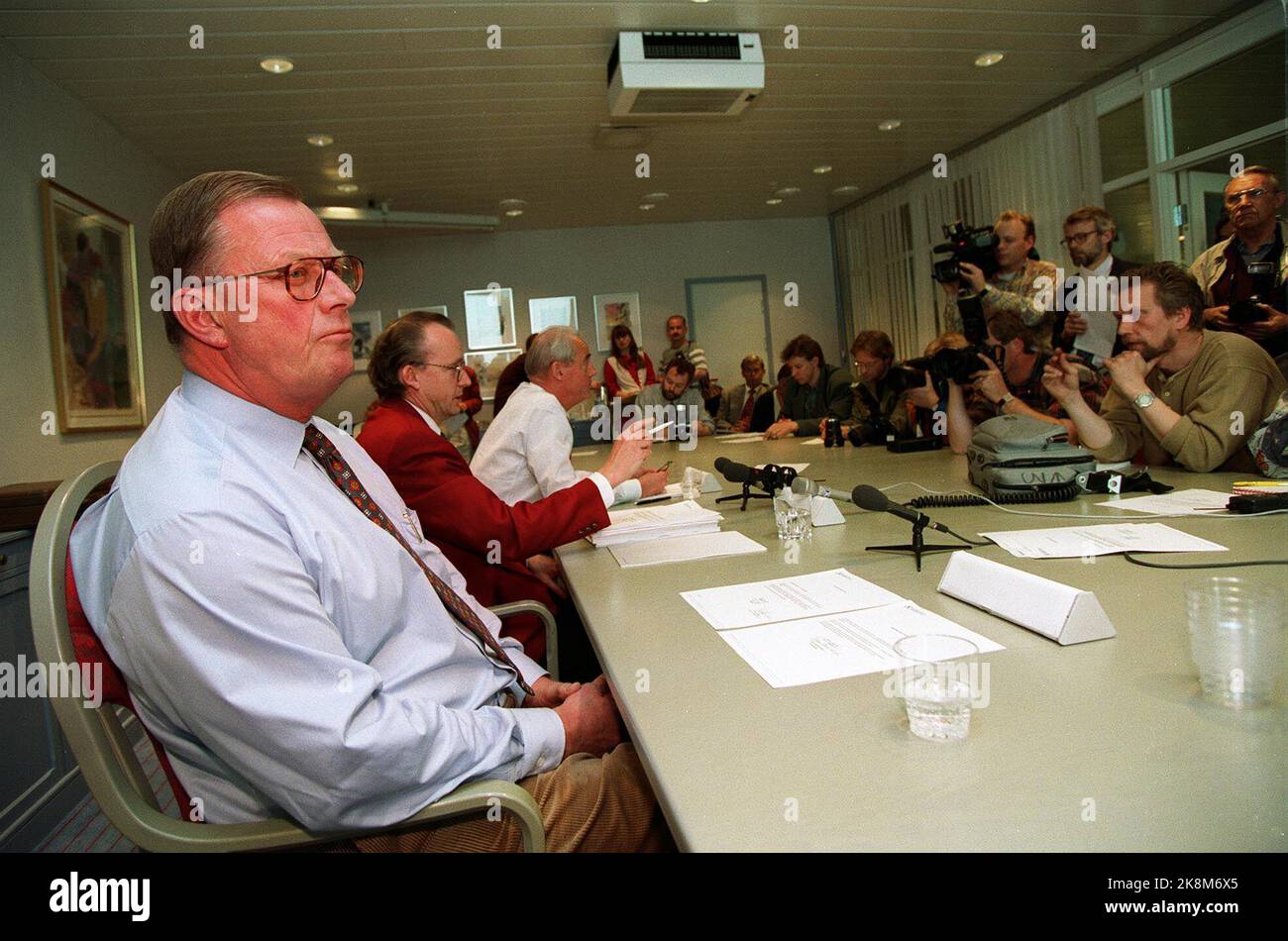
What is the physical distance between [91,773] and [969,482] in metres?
2.03

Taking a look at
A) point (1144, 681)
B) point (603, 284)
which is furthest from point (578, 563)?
point (603, 284)

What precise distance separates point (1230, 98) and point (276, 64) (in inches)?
202

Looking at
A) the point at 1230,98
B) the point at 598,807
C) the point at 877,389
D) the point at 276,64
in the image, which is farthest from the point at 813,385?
the point at 598,807

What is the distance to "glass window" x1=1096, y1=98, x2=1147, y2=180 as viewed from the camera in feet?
16.8

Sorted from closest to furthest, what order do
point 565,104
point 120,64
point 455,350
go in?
point 455,350 → point 120,64 → point 565,104

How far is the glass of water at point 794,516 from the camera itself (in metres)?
1.73

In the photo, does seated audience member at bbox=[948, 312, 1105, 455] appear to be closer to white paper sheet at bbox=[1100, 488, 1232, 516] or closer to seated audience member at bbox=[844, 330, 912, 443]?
seated audience member at bbox=[844, 330, 912, 443]

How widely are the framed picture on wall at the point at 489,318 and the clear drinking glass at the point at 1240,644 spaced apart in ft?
27.8

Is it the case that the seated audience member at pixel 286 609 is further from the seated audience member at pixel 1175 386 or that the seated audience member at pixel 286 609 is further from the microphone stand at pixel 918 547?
the seated audience member at pixel 1175 386

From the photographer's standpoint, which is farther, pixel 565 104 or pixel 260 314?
pixel 565 104

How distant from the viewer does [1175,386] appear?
89.3 inches

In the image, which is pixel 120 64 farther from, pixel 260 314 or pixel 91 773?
pixel 91 773

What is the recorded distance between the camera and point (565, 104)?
4.95 m

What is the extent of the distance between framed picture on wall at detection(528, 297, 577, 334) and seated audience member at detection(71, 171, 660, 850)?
771cm
